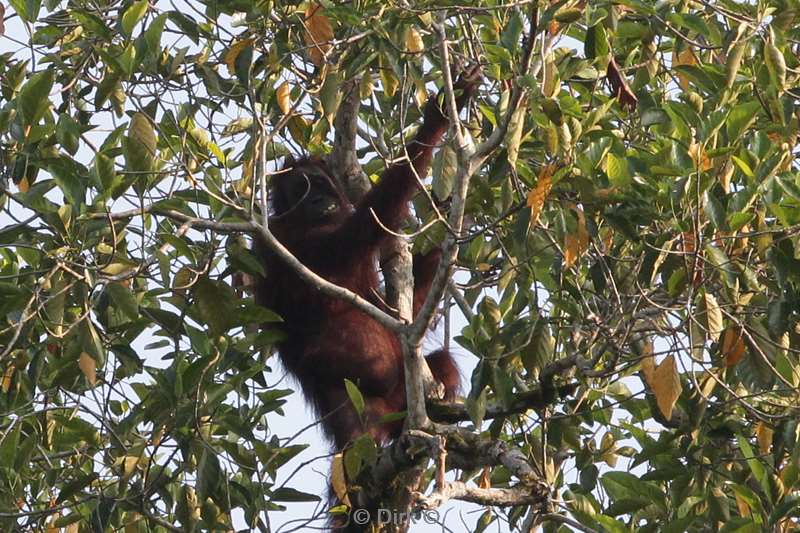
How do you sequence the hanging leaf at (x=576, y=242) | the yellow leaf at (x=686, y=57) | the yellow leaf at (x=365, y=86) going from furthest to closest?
the yellow leaf at (x=365, y=86)
the yellow leaf at (x=686, y=57)
the hanging leaf at (x=576, y=242)

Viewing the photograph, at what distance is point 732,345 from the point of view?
136 inches

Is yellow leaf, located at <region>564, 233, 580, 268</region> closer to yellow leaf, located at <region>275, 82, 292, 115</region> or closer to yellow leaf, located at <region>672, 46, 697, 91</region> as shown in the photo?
yellow leaf, located at <region>672, 46, 697, 91</region>

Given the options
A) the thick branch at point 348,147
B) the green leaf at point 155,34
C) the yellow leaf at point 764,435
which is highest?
the thick branch at point 348,147

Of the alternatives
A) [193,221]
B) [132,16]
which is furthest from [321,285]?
[132,16]

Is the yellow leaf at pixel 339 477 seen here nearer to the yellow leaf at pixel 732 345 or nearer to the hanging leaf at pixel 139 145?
the hanging leaf at pixel 139 145

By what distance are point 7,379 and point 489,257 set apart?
78.4 inches

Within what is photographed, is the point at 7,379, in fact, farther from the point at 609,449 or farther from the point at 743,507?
the point at 743,507

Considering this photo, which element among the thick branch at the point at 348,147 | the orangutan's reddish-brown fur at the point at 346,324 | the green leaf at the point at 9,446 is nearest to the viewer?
the green leaf at the point at 9,446

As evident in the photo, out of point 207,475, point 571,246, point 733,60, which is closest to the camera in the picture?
point 571,246

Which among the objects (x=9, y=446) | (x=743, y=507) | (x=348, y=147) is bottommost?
(x=743, y=507)

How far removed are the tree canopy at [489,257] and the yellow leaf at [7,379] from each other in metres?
0.02

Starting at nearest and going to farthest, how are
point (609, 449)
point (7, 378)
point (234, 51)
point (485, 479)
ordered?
1. point (234, 51)
2. point (7, 378)
3. point (485, 479)
4. point (609, 449)

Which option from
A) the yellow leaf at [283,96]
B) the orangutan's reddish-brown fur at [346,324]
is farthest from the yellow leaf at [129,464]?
the orangutan's reddish-brown fur at [346,324]

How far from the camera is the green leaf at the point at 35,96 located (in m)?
3.67
